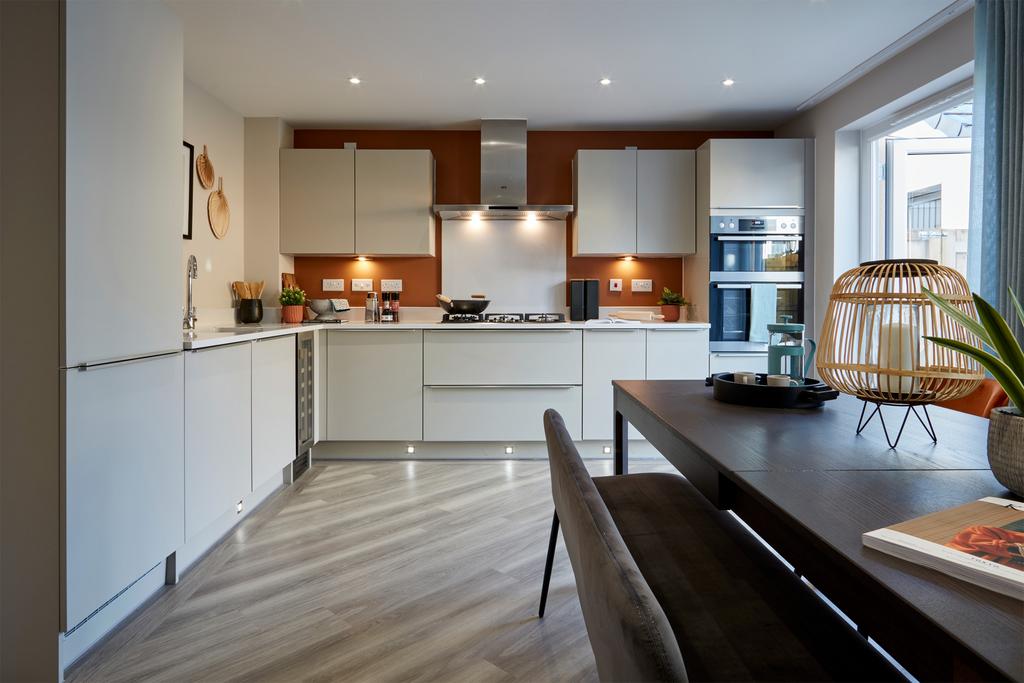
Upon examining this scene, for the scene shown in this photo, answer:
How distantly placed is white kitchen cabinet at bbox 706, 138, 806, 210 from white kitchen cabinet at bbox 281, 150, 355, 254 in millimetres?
2661

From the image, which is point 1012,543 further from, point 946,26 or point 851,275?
point 946,26

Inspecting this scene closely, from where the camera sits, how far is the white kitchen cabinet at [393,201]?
4.23 m

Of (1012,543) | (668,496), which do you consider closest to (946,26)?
(668,496)

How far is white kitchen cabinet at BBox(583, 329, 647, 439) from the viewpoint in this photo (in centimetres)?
396

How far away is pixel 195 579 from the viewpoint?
7.15 ft

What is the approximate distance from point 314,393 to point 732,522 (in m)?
2.99

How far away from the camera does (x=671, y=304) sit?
4434mm

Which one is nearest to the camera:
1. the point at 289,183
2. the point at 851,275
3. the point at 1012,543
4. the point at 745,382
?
the point at 1012,543

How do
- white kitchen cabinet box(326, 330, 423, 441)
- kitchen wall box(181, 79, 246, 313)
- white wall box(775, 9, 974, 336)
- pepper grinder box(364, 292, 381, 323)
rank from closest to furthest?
1. white wall box(775, 9, 974, 336)
2. kitchen wall box(181, 79, 246, 313)
3. white kitchen cabinet box(326, 330, 423, 441)
4. pepper grinder box(364, 292, 381, 323)

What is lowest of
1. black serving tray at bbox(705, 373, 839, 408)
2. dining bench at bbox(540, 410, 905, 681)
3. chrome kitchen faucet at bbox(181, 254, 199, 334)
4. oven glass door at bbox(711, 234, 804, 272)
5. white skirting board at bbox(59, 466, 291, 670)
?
white skirting board at bbox(59, 466, 291, 670)

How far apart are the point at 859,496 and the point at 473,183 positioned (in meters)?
4.16

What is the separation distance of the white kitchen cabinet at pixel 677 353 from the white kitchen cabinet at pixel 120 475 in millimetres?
2905

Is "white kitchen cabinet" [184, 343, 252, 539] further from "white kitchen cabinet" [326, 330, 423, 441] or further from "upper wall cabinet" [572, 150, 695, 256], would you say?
"upper wall cabinet" [572, 150, 695, 256]

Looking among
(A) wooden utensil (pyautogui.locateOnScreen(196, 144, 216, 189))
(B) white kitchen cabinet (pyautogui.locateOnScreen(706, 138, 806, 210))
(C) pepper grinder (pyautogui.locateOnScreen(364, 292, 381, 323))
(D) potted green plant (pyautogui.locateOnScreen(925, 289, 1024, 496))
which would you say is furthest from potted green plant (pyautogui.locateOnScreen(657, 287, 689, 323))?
(D) potted green plant (pyautogui.locateOnScreen(925, 289, 1024, 496))
